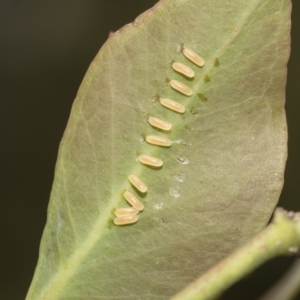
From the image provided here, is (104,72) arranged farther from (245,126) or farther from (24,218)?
(24,218)

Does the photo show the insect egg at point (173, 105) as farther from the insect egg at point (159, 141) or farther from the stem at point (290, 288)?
the stem at point (290, 288)

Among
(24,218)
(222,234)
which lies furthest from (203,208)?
(24,218)

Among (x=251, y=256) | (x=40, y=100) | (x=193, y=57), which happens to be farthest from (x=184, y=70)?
(x=40, y=100)

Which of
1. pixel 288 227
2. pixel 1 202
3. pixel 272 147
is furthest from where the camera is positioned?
pixel 1 202

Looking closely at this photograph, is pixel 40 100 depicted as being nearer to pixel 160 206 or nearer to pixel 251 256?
pixel 160 206

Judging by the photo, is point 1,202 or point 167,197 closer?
point 167,197

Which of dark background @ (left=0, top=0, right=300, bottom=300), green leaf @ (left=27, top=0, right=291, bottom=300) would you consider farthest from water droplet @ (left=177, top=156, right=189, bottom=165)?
dark background @ (left=0, top=0, right=300, bottom=300)

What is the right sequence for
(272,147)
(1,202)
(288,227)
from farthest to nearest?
(1,202)
(272,147)
(288,227)
